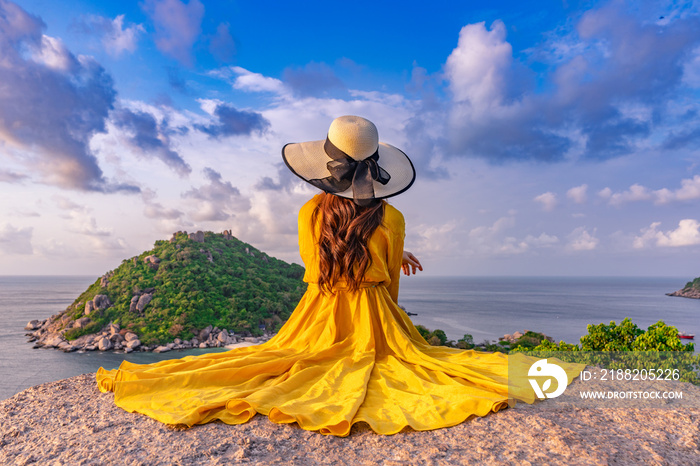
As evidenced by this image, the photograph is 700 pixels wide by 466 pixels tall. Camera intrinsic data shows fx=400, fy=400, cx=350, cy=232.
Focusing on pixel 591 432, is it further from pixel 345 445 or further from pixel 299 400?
pixel 299 400

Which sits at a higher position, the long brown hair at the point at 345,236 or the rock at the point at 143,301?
the long brown hair at the point at 345,236

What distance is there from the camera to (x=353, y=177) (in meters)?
2.88

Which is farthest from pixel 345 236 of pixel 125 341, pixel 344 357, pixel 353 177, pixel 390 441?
pixel 125 341

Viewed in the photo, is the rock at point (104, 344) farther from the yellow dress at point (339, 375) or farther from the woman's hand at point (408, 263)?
the woman's hand at point (408, 263)

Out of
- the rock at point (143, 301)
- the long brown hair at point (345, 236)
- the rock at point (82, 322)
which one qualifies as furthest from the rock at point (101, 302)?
the long brown hair at point (345, 236)

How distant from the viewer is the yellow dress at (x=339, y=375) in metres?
2.16

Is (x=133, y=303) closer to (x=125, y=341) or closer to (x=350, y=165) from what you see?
(x=125, y=341)

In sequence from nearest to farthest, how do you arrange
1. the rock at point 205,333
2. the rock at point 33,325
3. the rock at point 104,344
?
the rock at point 104,344 < the rock at point 205,333 < the rock at point 33,325

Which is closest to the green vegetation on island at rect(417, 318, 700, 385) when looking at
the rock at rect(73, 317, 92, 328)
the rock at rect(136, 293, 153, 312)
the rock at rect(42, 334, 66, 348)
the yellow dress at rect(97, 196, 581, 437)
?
the yellow dress at rect(97, 196, 581, 437)

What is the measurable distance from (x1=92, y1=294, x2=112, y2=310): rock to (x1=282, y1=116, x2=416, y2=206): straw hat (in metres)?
23.8

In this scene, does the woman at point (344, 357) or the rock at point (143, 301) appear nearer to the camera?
the woman at point (344, 357)

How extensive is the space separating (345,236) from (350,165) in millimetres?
513

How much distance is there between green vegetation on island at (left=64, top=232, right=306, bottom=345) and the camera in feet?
68.1

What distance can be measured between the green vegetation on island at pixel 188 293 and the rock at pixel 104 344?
114cm
